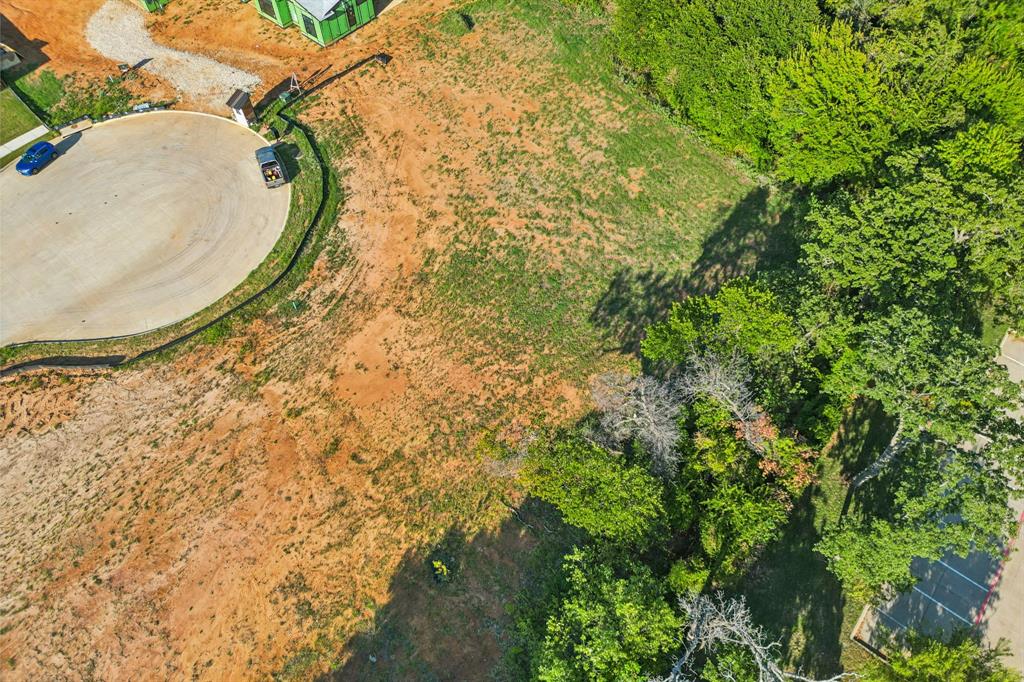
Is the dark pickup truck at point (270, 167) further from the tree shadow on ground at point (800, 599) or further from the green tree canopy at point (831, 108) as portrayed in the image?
the tree shadow on ground at point (800, 599)

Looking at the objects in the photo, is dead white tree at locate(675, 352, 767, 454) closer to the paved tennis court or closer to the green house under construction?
the paved tennis court

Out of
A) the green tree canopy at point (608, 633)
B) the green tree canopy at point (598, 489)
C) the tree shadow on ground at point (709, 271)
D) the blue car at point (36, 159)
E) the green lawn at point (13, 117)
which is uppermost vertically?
the green lawn at point (13, 117)

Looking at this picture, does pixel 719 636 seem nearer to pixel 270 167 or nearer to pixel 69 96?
pixel 270 167

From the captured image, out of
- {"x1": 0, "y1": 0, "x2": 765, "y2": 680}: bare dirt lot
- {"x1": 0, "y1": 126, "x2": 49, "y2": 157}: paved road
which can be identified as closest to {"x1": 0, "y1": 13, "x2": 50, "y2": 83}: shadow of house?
{"x1": 0, "y1": 0, "x2": 765, "y2": 680}: bare dirt lot

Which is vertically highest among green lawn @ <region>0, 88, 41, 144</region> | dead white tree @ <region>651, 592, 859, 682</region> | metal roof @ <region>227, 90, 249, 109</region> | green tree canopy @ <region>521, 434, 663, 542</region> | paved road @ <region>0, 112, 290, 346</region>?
green lawn @ <region>0, 88, 41, 144</region>

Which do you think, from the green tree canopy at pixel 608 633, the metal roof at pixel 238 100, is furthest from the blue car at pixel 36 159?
the green tree canopy at pixel 608 633

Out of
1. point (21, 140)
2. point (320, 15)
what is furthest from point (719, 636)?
point (21, 140)
